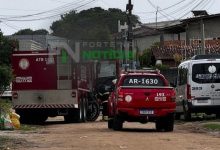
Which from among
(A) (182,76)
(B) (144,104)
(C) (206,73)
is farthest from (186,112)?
(B) (144,104)

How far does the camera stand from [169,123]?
21062 millimetres

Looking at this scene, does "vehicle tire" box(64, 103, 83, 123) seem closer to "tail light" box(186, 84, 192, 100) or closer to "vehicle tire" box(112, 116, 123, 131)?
"tail light" box(186, 84, 192, 100)

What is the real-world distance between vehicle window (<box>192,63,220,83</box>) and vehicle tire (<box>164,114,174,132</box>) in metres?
5.50

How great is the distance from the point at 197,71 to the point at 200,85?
59cm

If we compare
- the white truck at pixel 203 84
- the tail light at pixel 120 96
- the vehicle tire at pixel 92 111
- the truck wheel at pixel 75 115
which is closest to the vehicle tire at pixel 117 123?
the tail light at pixel 120 96

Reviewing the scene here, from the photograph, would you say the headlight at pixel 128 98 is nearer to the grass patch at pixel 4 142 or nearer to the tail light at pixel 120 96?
the tail light at pixel 120 96

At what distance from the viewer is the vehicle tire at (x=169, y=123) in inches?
822

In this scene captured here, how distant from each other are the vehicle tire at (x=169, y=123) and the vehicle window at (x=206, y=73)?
550cm

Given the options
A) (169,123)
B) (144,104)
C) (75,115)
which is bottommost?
(75,115)

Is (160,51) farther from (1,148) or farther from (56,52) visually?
(1,148)

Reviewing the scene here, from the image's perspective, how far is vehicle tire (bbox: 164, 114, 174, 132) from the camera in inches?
822

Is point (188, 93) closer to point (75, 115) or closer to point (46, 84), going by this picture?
point (75, 115)

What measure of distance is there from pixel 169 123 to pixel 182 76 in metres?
7.14

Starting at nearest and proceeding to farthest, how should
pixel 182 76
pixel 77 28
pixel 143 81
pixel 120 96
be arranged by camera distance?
pixel 120 96 → pixel 143 81 → pixel 182 76 → pixel 77 28
